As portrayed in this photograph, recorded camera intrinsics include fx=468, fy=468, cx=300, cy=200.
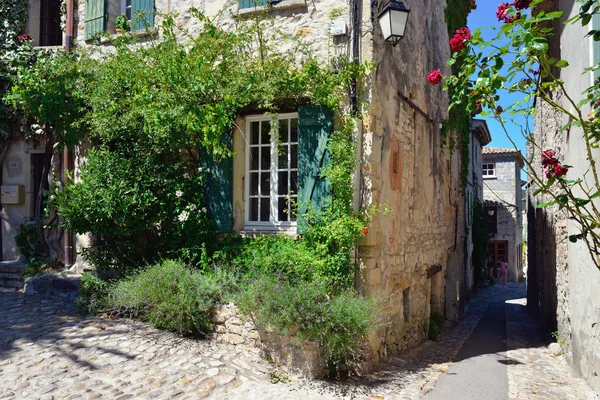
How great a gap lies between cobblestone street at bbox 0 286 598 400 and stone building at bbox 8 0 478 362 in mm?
1163

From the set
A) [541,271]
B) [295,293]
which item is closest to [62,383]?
[295,293]

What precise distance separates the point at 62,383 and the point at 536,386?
210 inches

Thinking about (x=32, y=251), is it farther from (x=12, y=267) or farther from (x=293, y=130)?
(x=293, y=130)

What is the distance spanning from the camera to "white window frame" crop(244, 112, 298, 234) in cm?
614

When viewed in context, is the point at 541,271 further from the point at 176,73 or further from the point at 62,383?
the point at 62,383

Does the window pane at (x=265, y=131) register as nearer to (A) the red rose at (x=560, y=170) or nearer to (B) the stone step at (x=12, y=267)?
(A) the red rose at (x=560, y=170)

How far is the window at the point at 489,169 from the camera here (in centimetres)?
2523

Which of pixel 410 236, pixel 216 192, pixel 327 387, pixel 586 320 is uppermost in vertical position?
pixel 216 192

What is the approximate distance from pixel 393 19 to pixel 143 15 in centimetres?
370

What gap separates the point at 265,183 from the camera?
6414mm

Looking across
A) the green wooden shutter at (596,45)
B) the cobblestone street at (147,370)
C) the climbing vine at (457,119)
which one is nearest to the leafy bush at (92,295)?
the cobblestone street at (147,370)

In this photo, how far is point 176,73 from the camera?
608 cm

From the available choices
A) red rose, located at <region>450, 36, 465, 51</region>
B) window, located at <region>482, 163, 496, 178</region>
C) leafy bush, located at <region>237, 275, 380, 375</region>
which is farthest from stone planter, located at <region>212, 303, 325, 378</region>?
window, located at <region>482, 163, 496, 178</region>

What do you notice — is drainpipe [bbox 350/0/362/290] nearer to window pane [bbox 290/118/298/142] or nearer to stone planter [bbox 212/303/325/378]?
window pane [bbox 290/118/298/142]
